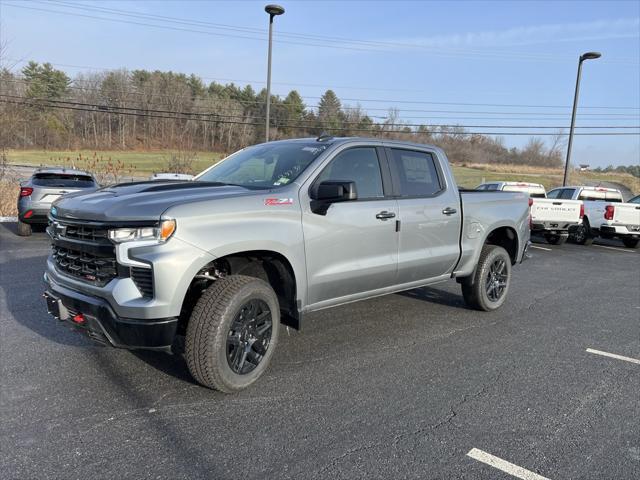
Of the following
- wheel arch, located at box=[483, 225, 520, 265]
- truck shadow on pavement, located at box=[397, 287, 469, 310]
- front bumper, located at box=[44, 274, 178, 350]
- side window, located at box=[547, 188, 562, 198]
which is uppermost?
side window, located at box=[547, 188, 562, 198]

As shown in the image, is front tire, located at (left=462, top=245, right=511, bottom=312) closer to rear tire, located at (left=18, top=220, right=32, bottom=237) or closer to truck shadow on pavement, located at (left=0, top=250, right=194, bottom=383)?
truck shadow on pavement, located at (left=0, top=250, right=194, bottom=383)

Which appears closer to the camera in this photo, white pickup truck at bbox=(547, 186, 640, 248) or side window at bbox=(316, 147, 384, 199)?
side window at bbox=(316, 147, 384, 199)

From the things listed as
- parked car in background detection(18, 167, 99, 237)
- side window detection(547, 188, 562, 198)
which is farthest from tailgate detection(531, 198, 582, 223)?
parked car in background detection(18, 167, 99, 237)

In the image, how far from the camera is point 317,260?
158 inches

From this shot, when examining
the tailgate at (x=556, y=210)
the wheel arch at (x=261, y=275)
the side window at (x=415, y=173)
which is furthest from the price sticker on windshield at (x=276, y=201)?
the tailgate at (x=556, y=210)

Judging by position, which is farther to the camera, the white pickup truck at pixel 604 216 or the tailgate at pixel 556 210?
the white pickup truck at pixel 604 216

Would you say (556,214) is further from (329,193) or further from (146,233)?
(146,233)

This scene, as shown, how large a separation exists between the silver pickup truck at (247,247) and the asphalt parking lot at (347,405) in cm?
46

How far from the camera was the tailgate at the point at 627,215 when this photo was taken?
43.6ft

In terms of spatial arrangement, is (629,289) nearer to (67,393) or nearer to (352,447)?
(352,447)

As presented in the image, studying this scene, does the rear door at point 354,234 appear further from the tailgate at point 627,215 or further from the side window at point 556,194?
the side window at point 556,194

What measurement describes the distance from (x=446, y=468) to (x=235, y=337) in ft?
5.51

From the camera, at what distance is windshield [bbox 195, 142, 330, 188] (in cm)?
418

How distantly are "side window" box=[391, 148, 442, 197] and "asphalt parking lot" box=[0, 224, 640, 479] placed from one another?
1.53 meters
